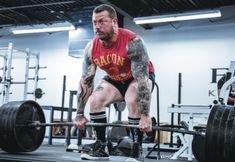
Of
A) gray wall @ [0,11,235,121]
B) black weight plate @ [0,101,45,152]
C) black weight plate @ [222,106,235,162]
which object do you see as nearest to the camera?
black weight plate @ [222,106,235,162]

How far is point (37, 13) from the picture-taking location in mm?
8508

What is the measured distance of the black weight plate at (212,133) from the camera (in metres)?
2.12

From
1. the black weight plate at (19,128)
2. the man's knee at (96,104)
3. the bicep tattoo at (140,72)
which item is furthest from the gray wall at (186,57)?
the bicep tattoo at (140,72)

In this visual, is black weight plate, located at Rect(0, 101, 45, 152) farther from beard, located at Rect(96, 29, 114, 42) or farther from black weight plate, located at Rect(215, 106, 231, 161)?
black weight plate, located at Rect(215, 106, 231, 161)

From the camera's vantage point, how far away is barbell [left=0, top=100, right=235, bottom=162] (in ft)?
6.96

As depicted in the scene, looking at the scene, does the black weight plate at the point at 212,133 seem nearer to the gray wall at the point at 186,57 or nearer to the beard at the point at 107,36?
the beard at the point at 107,36

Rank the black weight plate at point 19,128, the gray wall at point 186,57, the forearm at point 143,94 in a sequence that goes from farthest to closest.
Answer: the gray wall at point 186,57 < the black weight plate at point 19,128 < the forearm at point 143,94

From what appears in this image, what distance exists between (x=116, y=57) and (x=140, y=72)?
22 centimetres

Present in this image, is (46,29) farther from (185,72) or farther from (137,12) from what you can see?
(185,72)

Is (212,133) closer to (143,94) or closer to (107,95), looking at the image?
(143,94)

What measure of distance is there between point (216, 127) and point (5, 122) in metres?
1.75

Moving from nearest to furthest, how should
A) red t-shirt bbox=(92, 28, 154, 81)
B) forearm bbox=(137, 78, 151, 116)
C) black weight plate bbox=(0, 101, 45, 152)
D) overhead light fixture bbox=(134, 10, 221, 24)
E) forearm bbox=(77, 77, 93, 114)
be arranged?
forearm bbox=(137, 78, 151, 116) < red t-shirt bbox=(92, 28, 154, 81) < forearm bbox=(77, 77, 93, 114) < black weight plate bbox=(0, 101, 45, 152) < overhead light fixture bbox=(134, 10, 221, 24)

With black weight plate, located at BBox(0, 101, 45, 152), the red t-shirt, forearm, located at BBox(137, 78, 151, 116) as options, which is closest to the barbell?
black weight plate, located at BBox(0, 101, 45, 152)

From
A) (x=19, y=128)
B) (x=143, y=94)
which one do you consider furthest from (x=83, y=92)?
(x=19, y=128)
